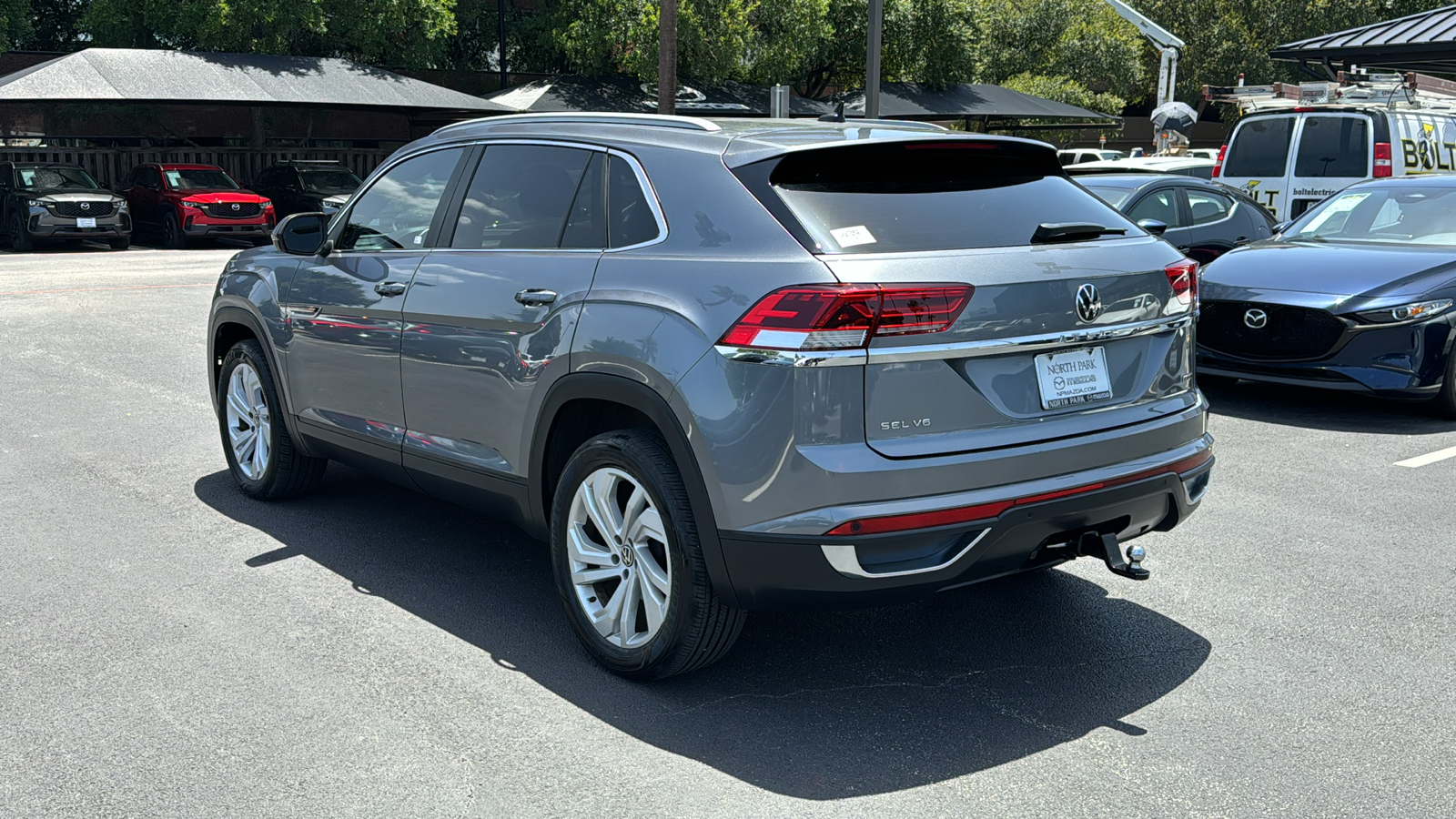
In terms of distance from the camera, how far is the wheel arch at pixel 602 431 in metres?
3.95

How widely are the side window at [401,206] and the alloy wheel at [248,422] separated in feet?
3.47

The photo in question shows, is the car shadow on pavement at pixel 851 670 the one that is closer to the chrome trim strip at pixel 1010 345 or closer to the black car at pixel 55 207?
the chrome trim strip at pixel 1010 345

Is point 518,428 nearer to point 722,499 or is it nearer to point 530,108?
point 722,499

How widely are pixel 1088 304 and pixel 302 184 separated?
27.2 meters

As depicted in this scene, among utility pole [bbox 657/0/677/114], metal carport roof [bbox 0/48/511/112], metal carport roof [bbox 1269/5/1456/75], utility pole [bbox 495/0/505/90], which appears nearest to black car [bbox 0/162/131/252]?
metal carport roof [bbox 0/48/511/112]

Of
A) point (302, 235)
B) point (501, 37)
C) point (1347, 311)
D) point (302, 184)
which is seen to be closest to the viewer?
point (302, 235)

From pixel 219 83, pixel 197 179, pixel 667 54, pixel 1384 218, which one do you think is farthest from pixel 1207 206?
pixel 219 83

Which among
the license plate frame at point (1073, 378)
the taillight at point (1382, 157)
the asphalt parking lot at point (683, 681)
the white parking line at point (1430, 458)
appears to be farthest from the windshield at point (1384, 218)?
the license plate frame at point (1073, 378)

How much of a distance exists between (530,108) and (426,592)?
2451 centimetres

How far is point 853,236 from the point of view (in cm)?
396

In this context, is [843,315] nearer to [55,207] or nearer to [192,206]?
[55,207]

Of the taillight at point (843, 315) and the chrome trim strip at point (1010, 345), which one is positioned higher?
the taillight at point (843, 315)

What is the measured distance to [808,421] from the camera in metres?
3.71

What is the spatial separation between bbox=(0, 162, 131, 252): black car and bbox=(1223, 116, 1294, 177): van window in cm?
1917
